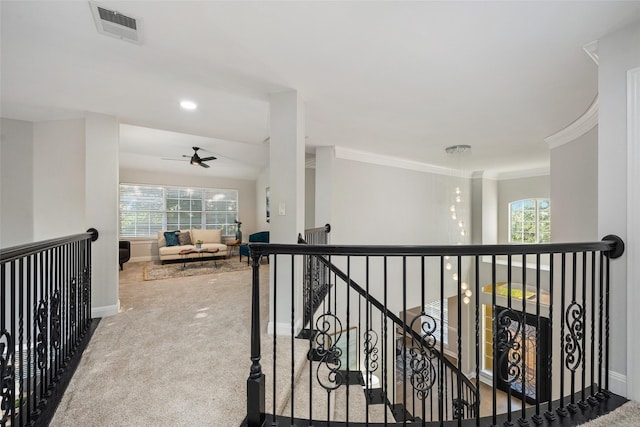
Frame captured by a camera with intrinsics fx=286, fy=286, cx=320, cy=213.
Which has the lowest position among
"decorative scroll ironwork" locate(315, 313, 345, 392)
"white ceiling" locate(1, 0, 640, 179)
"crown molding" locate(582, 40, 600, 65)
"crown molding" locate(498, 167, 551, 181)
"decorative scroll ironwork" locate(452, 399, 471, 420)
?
"decorative scroll ironwork" locate(452, 399, 471, 420)

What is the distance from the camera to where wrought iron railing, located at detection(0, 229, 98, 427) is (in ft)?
4.38

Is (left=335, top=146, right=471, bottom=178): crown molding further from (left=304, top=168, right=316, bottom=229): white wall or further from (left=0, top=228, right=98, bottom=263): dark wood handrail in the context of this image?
(left=0, top=228, right=98, bottom=263): dark wood handrail

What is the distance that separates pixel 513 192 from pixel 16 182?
9.59 metres

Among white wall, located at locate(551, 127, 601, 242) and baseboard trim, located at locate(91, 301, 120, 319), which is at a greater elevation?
white wall, located at locate(551, 127, 601, 242)

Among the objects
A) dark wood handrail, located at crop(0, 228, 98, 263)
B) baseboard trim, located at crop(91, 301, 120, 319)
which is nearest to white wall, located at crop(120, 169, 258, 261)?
baseboard trim, located at crop(91, 301, 120, 319)

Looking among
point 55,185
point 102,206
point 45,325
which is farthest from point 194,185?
point 45,325

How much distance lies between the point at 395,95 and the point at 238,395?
2.87m

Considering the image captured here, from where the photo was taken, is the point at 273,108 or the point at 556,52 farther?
the point at 273,108

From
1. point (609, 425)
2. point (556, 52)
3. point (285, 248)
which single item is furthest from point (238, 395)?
point (556, 52)

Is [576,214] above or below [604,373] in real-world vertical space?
above

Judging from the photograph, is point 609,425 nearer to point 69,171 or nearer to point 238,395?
point 238,395

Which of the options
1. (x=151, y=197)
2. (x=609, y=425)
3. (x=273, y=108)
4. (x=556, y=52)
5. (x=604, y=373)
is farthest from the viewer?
(x=151, y=197)

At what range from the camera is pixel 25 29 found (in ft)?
6.02

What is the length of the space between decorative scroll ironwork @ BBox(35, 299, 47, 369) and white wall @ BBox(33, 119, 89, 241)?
2215 mm
